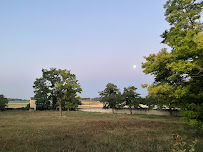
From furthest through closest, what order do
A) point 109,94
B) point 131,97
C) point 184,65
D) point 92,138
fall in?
1. point 109,94
2. point 131,97
3. point 92,138
4. point 184,65

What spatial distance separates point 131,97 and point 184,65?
39.0m

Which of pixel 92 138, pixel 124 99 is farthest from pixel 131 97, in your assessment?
pixel 92 138

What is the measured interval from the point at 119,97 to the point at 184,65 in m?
40.8

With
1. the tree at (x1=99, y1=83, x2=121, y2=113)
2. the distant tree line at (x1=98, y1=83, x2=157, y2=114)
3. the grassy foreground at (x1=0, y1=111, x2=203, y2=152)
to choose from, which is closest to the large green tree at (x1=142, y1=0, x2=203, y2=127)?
the grassy foreground at (x1=0, y1=111, x2=203, y2=152)

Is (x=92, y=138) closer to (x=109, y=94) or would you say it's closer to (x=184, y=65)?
(x=184, y=65)

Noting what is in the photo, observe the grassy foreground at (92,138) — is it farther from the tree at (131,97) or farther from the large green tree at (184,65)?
the tree at (131,97)

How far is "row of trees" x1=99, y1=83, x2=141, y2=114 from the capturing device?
4772 cm

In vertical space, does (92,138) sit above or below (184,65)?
below

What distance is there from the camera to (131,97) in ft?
156

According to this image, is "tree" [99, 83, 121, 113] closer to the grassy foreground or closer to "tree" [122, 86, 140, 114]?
"tree" [122, 86, 140, 114]

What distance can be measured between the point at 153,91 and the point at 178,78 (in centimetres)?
207

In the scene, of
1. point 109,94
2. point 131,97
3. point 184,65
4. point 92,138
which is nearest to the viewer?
point 184,65

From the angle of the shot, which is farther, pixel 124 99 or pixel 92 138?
pixel 124 99

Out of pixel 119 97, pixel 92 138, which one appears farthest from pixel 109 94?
pixel 92 138
